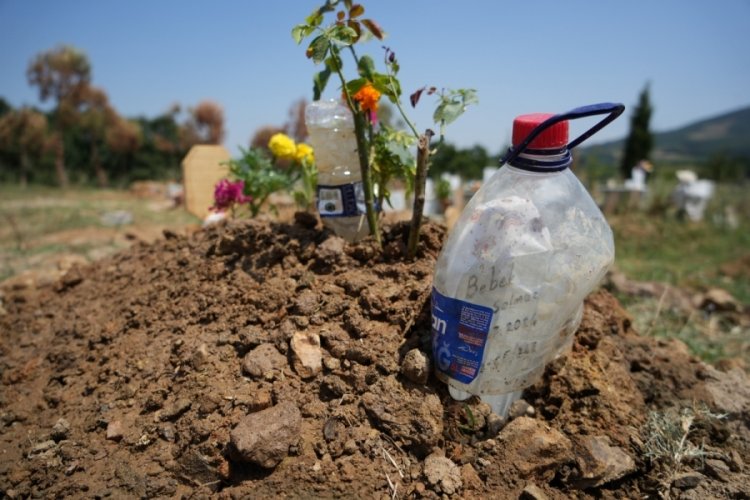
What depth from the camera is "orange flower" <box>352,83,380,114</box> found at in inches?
70.6

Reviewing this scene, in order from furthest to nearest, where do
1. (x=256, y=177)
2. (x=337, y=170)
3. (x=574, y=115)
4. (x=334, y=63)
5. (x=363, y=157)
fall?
(x=256, y=177) → (x=337, y=170) → (x=363, y=157) → (x=334, y=63) → (x=574, y=115)

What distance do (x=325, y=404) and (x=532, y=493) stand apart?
614 mm

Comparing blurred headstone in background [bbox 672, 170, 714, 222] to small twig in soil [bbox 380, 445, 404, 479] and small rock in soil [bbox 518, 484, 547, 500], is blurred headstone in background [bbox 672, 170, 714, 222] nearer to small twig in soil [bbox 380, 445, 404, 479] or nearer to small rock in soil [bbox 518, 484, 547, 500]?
small rock in soil [bbox 518, 484, 547, 500]

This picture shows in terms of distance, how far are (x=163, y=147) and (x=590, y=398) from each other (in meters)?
31.6

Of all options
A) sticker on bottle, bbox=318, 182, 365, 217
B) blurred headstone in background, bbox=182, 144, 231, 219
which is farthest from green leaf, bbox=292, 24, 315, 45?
blurred headstone in background, bbox=182, 144, 231, 219

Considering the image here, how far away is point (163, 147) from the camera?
96.7 ft

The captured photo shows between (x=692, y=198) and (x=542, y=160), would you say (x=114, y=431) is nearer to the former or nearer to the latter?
(x=542, y=160)

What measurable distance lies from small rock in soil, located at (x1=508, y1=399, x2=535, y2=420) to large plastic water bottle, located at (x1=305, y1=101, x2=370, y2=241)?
0.91 m

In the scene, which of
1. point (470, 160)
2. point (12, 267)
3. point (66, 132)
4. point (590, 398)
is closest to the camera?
point (590, 398)

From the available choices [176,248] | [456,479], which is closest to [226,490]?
[456,479]

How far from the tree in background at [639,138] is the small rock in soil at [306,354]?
3501cm

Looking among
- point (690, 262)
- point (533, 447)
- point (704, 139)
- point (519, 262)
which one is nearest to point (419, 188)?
point (519, 262)

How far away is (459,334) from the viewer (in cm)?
139

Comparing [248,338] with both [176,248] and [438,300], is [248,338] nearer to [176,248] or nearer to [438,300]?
[438,300]
